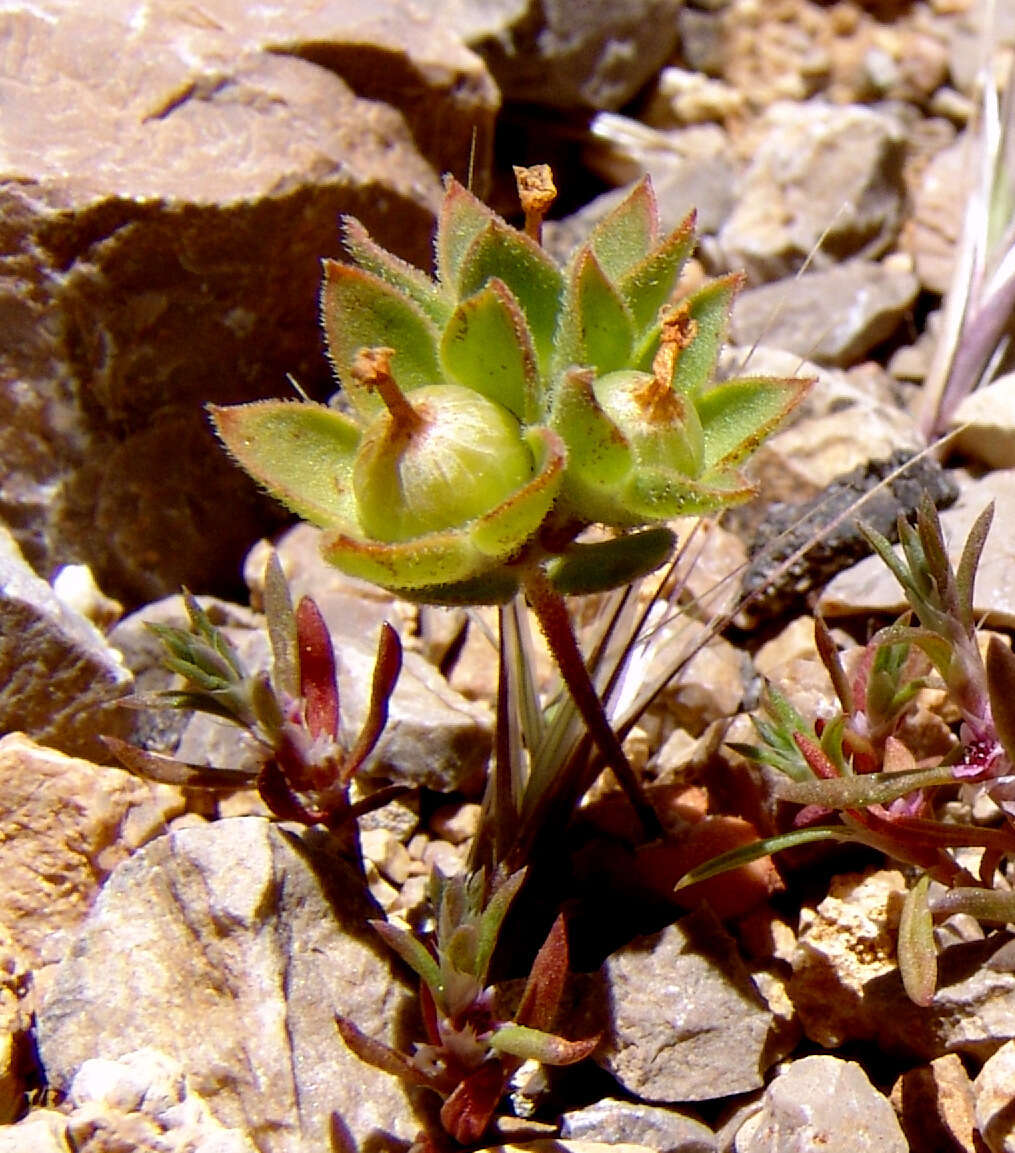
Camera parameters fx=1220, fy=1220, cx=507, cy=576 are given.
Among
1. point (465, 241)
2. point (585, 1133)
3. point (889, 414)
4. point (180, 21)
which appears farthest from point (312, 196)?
point (585, 1133)

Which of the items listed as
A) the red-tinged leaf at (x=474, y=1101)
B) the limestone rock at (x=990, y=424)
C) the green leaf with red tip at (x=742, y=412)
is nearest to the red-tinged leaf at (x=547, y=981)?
the red-tinged leaf at (x=474, y=1101)

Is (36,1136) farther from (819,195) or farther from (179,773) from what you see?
(819,195)

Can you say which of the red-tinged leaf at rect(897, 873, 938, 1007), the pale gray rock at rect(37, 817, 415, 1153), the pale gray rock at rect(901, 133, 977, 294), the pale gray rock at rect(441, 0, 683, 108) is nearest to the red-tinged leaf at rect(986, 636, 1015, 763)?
the red-tinged leaf at rect(897, 873, 938, 1007)

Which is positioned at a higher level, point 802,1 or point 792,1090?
point 802,1

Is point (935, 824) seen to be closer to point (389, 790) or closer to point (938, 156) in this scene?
point (389, 790)

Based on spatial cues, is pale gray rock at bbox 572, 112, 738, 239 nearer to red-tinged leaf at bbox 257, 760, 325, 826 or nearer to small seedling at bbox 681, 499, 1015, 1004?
small seedling at bbox 681, 499, 1015, 1004

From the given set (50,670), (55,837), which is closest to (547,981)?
(55,837)
